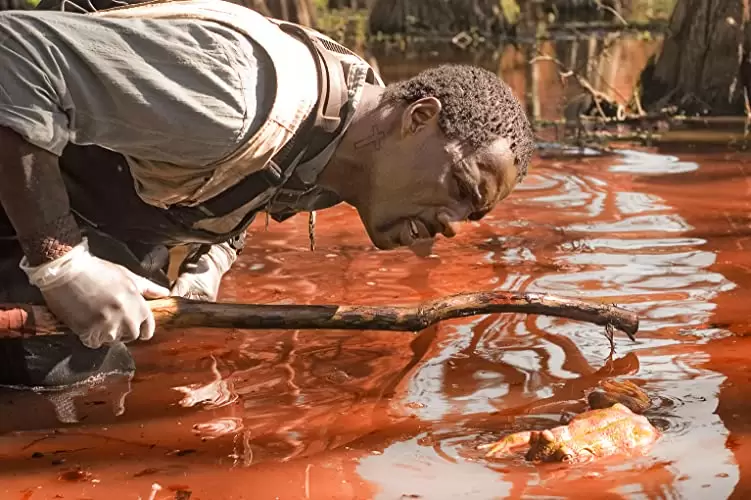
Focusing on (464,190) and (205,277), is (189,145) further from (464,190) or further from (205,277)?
(205,277)

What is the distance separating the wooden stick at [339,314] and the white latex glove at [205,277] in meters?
0.56

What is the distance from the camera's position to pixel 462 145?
Answer: 295 centimetres

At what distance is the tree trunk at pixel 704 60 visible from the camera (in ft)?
28.2

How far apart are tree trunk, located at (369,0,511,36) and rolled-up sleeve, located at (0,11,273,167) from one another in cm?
1841

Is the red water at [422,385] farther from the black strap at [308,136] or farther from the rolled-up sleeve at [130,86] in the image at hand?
the rolled-up sleeve at [130,86]

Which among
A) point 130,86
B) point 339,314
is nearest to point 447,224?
point 339,314

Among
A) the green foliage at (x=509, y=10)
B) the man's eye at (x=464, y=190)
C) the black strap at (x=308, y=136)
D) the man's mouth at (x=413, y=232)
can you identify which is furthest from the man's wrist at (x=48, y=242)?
the green foliage at (x=509, y=10)

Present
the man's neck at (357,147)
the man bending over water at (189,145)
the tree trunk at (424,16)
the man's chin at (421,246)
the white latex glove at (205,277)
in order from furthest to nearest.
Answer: the tree trunk at (424,16), the white latex glove at (205,277), the man's chin at (421,246), the man's neck at (357,147), the man bending over water at (189,145)

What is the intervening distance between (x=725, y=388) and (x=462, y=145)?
100 cm

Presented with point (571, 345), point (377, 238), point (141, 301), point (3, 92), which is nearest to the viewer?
point (3, 92)

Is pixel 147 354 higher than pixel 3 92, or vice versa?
pixel 3 92

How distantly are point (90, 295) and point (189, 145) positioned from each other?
0.45 meters

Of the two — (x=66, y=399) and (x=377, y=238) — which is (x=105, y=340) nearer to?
(x=66, y=399)

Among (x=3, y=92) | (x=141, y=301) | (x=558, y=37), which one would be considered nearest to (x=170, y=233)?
(x=141, y=301)
